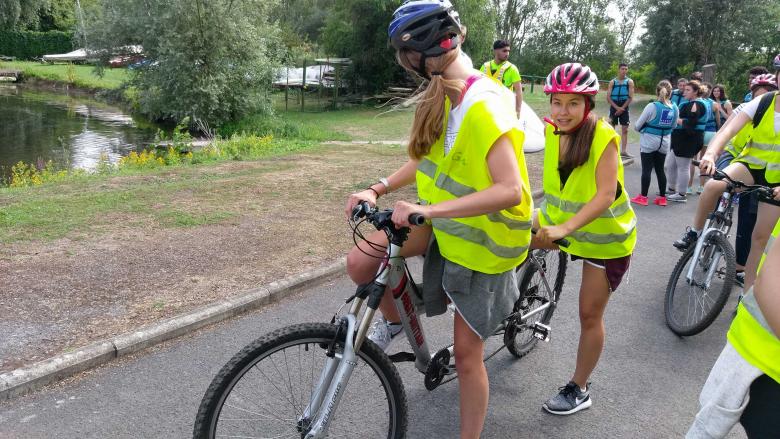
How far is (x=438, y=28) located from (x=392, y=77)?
96.8ft

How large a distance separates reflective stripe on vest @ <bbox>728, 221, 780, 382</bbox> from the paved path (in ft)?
6.18

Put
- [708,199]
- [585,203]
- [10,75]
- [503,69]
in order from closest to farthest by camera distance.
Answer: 1. [585,203]
2. [708,199]
3. [503,69]
4. [10,75]

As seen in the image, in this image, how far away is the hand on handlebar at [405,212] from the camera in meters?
2.29

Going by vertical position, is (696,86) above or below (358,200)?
above

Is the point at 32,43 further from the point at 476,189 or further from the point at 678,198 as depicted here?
the point at 476,189

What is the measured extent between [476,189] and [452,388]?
176cm

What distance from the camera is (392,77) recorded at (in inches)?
1227

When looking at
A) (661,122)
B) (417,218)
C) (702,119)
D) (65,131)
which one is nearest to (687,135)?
(702,119)

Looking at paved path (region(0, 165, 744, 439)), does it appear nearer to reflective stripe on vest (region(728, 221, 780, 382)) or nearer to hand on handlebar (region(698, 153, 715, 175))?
hand on handlebar (region(698, 153, 715, 175))

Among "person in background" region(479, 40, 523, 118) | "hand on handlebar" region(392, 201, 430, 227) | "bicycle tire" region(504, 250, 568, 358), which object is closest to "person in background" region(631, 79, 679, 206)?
"person in background" region(479, 40, 523, 118)

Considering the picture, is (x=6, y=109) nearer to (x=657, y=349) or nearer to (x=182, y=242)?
(x=182, y=242)

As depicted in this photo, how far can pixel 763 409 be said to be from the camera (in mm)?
1615

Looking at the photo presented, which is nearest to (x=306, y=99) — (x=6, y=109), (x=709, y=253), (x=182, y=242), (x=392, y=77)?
(x=392, y=77)

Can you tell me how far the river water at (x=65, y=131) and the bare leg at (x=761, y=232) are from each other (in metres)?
13.9
